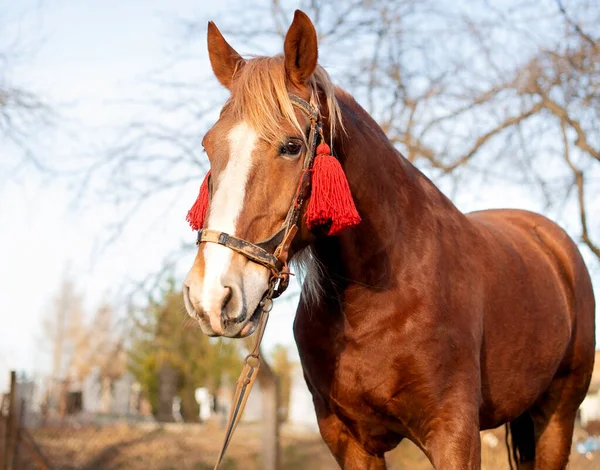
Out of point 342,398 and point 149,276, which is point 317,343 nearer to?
point 342,398

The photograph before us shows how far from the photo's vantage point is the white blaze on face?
2574mm

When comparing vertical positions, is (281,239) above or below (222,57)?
below

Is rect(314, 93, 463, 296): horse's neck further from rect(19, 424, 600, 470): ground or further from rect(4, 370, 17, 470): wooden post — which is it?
rect(4, 370, 17, 470): wooden post

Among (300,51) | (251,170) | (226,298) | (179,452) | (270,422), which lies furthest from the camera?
(179,452)

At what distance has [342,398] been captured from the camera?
3.51m

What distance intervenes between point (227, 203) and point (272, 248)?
26 cm

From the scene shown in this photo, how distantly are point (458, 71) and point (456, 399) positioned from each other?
7398 mm

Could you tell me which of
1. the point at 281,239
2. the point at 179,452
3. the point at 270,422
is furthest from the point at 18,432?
the point at 281,239

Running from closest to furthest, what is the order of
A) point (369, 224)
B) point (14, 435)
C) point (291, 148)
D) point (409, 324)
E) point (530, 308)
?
point (291, 148) → point (409, 324) → point (369, 224) → point (530, 308) → point (14, 435)

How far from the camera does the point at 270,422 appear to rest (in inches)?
392

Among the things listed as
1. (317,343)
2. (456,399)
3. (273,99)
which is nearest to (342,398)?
(317,343)

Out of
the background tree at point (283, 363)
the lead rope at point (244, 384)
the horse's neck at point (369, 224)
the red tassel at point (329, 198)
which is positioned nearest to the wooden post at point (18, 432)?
the lead rope at point (244, 384)

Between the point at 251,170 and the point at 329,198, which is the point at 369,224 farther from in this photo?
the point at 251,170

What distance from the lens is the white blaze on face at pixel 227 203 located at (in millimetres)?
2574
